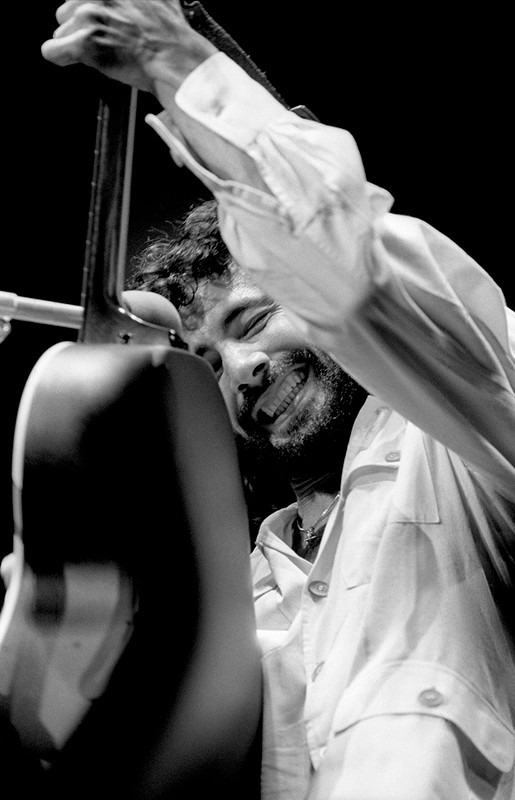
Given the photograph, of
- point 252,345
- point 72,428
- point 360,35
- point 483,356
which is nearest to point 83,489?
point 72,428

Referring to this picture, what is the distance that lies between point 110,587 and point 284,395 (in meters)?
0.82

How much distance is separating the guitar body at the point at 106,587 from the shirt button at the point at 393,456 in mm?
345

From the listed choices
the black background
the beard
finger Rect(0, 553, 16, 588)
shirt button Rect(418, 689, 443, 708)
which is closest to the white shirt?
shirt button Rect(418, 689, 443, 708)

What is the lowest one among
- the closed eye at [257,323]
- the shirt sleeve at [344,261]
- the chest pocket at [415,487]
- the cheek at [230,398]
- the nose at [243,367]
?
the cheek at [230,398]

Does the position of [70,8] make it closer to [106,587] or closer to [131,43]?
[131,43]

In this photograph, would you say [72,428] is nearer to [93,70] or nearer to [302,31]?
[93,70]

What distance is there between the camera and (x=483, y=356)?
0.72 meters

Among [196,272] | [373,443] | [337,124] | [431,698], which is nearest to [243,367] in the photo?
[196,272]

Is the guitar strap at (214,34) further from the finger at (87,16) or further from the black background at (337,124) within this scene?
the black background at (337,124)

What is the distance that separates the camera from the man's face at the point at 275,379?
4.78 ft

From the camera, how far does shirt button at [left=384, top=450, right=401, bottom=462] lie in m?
1.02

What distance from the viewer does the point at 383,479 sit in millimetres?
1013

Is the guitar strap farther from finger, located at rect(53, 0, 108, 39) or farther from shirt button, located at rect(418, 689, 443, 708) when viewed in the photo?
shirt button, located at rect(418, 689, 443, 708)

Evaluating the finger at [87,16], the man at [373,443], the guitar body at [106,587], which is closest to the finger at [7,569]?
the guitar body at [106,587]
